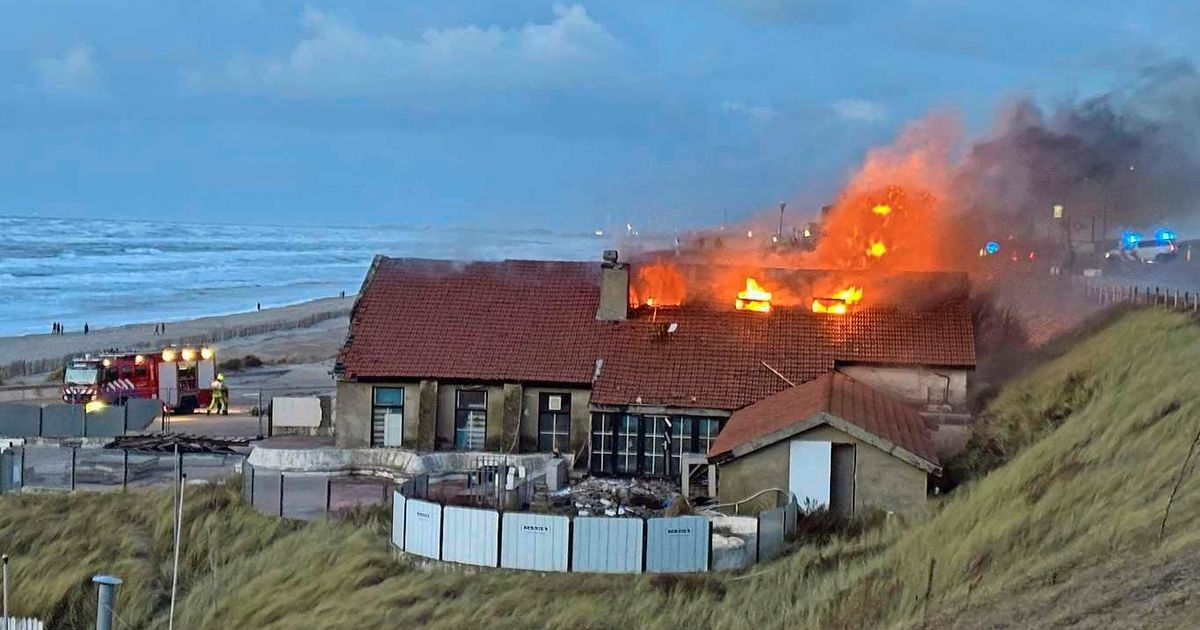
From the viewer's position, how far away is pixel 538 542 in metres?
22.3

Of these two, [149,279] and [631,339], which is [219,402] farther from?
[149,279]

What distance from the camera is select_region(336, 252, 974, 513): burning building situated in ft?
103

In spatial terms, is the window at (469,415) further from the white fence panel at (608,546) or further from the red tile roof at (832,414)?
the white fence panel at (608,546)

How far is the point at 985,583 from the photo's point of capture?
1764cm

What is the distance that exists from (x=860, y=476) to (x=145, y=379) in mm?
25333

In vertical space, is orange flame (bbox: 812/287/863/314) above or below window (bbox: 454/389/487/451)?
above

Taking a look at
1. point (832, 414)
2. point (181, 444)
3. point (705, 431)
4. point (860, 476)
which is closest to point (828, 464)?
point (860, 476)

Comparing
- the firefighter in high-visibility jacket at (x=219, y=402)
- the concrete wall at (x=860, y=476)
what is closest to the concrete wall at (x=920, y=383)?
the concrete wall at (x=860, y=476)

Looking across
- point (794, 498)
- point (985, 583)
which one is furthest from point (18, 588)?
point (985, 583)

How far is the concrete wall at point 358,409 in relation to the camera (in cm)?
3262

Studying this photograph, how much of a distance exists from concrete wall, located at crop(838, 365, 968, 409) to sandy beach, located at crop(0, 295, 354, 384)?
30.9m

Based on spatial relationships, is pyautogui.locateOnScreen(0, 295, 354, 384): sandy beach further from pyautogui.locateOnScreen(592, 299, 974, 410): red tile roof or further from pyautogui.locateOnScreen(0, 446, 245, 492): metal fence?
pyautogui.locateOnScreen(592, 299, 974, 410): red tile roof

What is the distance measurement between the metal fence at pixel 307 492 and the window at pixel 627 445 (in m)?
4.67

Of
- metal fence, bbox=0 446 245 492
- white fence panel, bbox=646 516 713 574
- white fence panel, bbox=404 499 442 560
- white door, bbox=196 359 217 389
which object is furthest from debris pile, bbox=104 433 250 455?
white fence panel, bbox=646 516 713 574
